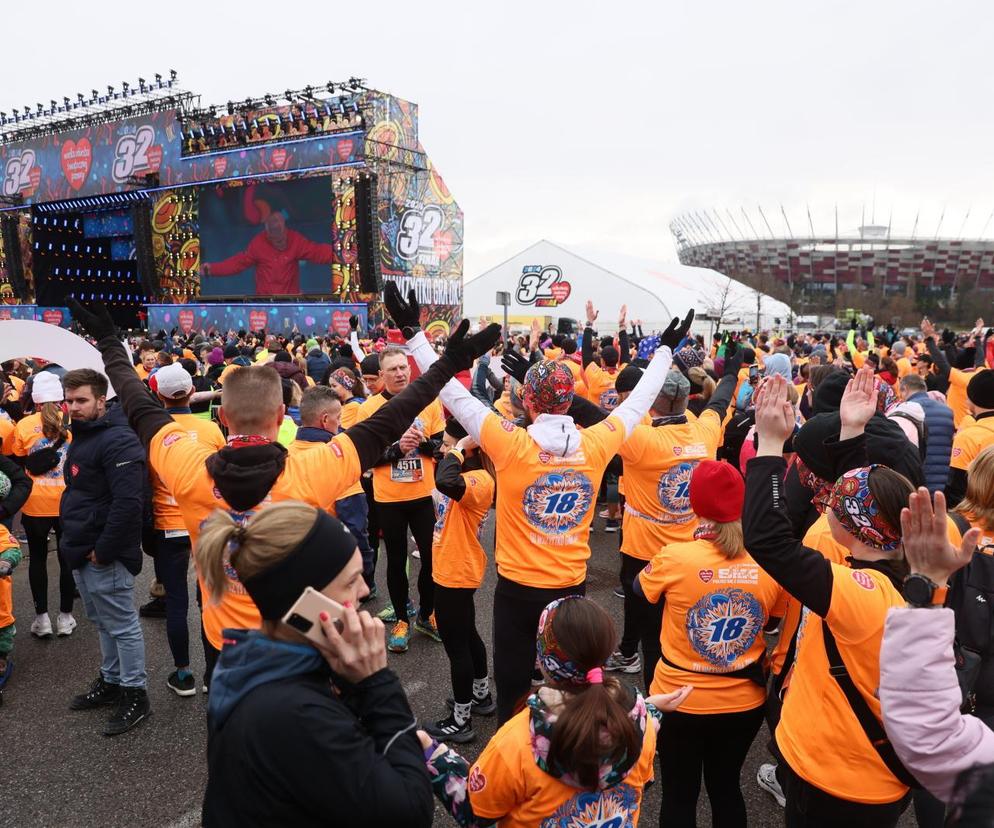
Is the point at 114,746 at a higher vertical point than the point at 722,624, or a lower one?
lower

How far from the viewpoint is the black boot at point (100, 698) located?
410 centimetres

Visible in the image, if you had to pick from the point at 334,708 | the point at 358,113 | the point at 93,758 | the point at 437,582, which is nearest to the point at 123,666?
the point at 93,758

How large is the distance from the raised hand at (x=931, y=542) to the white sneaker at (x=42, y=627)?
5564 millimetres

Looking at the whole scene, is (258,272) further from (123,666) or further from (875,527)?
(875,527)

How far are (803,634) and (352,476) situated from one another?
5.49ft

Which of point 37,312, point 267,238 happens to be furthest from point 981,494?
point 37,312

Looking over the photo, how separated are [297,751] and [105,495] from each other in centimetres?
330

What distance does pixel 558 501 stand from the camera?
3.10 m

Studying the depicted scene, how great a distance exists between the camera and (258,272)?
27.2 metres

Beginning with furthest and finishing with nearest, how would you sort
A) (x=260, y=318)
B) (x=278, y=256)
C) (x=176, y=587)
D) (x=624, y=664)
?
(x=260, y=318), (x=278, y=256), (x=624, y=664), (x=176, y=587)

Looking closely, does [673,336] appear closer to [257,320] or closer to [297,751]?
[297,751]

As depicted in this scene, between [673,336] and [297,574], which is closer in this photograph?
[297,574]

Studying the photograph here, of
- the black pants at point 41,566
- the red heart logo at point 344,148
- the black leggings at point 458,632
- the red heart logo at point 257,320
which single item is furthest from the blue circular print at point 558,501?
the red heart logo at point 257,320

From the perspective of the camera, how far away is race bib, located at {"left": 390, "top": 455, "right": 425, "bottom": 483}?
487 centimetres
